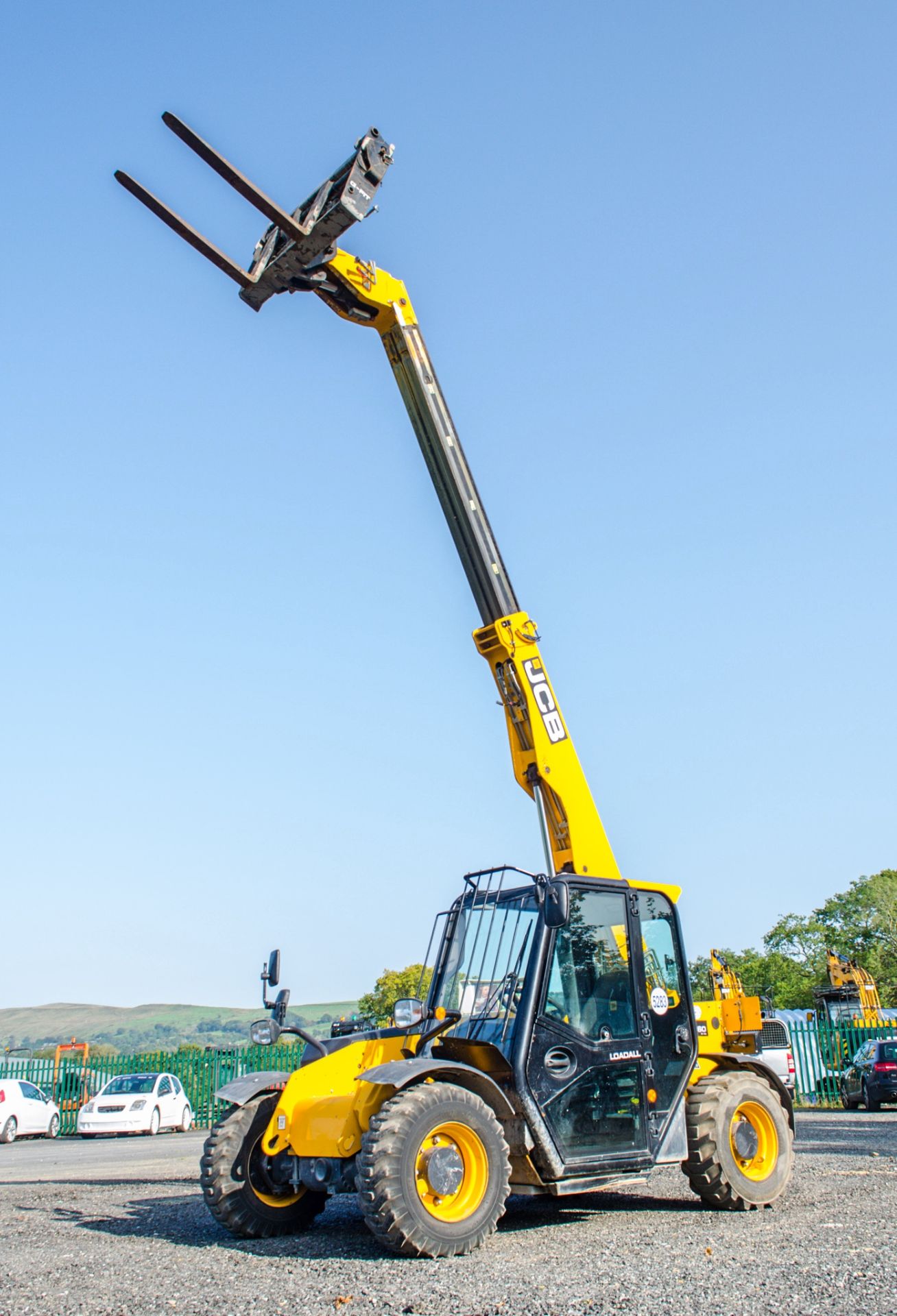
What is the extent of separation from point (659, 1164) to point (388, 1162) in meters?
2.62

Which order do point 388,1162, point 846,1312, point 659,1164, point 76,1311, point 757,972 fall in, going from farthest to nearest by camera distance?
point 757,972 → point 659,1164 → point 388,1162 → point 76,1311 → point 846,1312

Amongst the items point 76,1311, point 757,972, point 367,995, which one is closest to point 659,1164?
point 76,1311

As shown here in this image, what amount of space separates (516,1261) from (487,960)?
2183 mm

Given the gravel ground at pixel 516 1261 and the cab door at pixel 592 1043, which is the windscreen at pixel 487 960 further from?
the gravel ground at pixel 516 1261

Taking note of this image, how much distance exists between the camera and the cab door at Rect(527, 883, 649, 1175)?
7.65 metres

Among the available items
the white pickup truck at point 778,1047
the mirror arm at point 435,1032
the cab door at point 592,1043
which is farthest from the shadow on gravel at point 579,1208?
the white pickup truck at point 778,1047

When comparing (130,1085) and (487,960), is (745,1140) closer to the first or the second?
(487,960)

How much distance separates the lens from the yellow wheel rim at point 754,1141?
8523mm

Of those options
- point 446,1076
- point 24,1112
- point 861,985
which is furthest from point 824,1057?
point 446,1076

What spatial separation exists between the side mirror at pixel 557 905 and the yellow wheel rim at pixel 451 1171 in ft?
4.55

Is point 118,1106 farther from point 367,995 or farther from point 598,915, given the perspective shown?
point 367,995

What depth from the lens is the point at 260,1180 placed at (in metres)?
7.88

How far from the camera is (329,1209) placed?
30.2ft

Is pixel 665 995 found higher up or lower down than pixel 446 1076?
higher up
